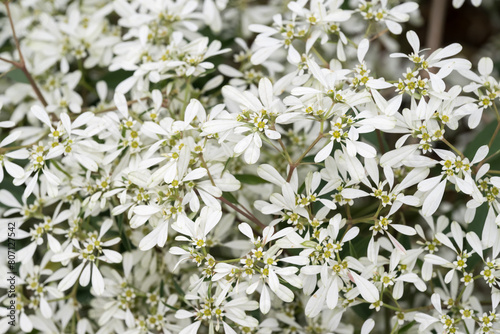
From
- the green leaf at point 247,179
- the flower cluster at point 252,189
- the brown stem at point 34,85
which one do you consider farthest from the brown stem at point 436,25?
the brown stem at point 34,85

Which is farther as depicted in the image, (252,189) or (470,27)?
(470,27)

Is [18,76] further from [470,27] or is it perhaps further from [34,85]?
[470,27]

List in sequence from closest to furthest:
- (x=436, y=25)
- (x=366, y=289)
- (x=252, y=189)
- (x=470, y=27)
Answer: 1. (x=366, y=289)
2. (x=252, y=189)
3. (x=436, y=25)
4. (x=470, y=27)

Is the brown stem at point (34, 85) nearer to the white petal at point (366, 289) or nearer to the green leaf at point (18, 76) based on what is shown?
the green leaf at point (18, 76)

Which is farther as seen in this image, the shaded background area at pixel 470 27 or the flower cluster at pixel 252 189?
the shaded background area at pixel 470 27

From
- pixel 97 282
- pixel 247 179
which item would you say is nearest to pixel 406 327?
pixel 247 179

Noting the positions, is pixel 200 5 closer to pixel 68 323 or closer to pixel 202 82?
pixel 202 82

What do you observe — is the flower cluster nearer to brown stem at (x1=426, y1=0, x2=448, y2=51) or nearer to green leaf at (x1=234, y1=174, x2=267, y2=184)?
green leaf at (x1=234, y1=174, x2=267, y2=184)

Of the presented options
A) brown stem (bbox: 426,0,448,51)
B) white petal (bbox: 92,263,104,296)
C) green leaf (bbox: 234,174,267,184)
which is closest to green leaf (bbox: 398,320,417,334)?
green leaf (bbox: 234,174,267,184)

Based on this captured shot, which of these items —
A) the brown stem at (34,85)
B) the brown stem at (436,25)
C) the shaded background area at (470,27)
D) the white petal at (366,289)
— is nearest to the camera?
the white petal at (366,289)
